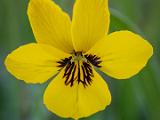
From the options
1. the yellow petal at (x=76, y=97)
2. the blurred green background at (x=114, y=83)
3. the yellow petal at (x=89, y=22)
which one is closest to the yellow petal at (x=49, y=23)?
the yellow petal at (x=89, y=22)

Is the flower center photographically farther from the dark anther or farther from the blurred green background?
the blurred green background

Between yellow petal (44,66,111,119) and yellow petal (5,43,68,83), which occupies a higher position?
yellow petal (5,43,68,83)

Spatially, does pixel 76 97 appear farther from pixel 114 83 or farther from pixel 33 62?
pixel 114 83

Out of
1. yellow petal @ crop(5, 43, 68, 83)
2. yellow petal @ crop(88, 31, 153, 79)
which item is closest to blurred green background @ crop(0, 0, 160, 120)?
yellow petal @ crop(88, 31, 153, 79)

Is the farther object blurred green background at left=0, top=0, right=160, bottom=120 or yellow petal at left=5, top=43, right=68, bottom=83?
blurred green background at left=0, top=0, right=160, bottom=120

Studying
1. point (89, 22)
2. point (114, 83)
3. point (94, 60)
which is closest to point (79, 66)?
point (94, 60)

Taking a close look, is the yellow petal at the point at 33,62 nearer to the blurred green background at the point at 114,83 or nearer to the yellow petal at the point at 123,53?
the yellow petal at the point at 123,53

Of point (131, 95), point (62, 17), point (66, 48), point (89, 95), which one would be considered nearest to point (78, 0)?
point (62, 17)
